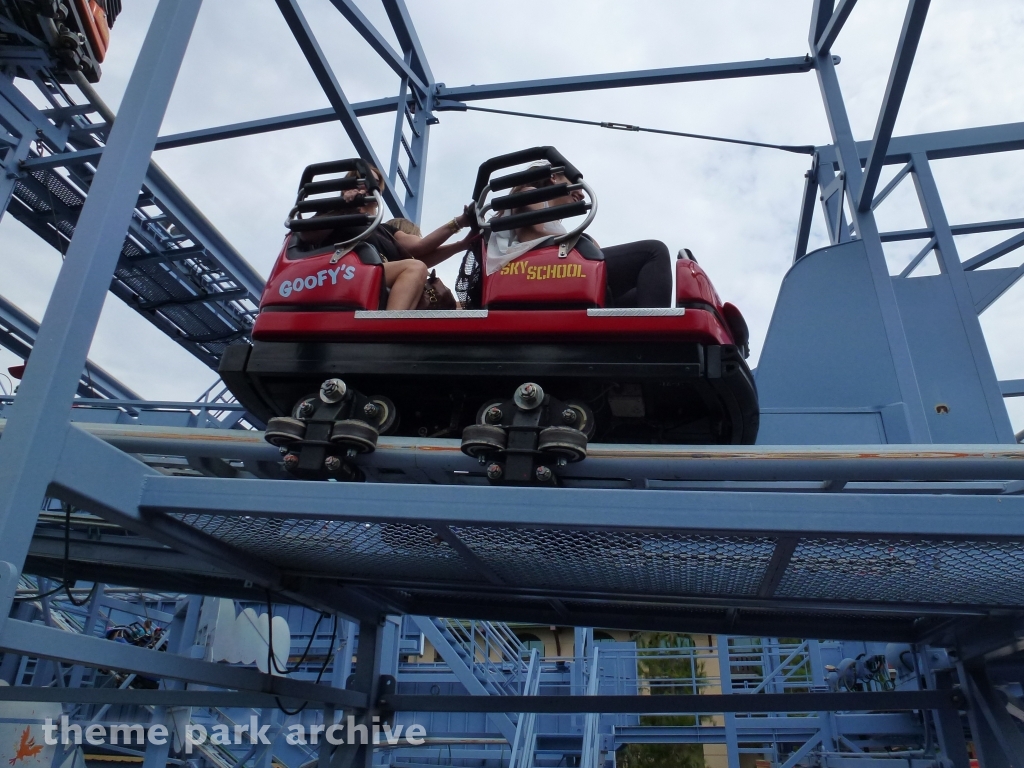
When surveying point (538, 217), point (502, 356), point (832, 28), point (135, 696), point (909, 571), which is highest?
point (832, 28)

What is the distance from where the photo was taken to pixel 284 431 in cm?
206

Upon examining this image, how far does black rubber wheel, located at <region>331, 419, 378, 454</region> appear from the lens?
2004 millimetres

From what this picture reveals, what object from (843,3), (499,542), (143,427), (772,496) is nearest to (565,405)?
(499,542)

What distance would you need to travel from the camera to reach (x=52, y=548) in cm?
388

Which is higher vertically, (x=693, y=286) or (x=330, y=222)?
(x=330, y=222)

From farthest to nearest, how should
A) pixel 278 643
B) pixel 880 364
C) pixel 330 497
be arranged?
pixel 278 643, pixel 880 364, pixel 330 497

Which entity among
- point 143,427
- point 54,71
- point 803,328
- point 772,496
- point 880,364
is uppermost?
point 54,71

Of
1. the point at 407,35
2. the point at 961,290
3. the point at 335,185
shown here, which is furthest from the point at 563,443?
the point at 407,35

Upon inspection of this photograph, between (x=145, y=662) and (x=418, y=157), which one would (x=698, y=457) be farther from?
Answer: (x=418, y=157)

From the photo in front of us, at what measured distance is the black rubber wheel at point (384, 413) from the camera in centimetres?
230

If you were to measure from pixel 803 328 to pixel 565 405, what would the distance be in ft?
6.15

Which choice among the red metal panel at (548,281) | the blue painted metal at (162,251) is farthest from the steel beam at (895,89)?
the blue painted metal at (162,251)

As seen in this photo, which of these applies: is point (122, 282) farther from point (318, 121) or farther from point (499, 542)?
point (499, 542)

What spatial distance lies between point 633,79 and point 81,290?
5334mm
